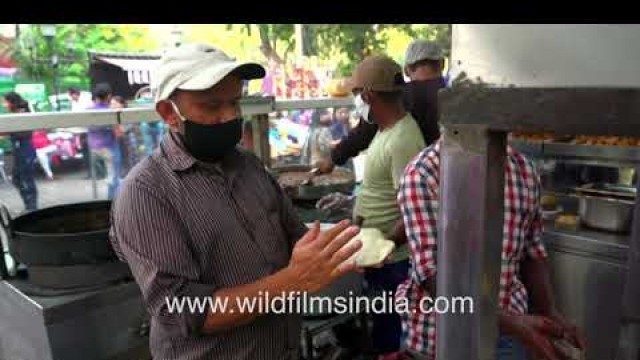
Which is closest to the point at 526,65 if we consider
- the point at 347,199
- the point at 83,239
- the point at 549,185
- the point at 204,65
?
the point at 204,65

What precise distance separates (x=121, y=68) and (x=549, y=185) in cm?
1079

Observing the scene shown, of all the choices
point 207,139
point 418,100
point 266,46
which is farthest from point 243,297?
point 266,46

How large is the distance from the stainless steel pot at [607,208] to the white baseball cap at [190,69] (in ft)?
8.08

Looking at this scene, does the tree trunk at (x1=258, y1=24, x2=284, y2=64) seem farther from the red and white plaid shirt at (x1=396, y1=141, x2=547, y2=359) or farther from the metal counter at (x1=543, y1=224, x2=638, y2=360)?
the red and white plaid shirt at (x1=396, y1=141, x2=547, y2=359)

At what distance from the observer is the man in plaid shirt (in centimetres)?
147

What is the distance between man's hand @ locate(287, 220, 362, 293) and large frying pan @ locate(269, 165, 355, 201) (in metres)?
1.49

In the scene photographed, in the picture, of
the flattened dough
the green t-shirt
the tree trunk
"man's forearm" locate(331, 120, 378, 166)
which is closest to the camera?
the flattened dough

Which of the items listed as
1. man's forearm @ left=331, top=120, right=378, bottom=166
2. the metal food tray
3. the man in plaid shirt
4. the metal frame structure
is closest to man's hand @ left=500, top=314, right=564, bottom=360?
the man in plaid shirt

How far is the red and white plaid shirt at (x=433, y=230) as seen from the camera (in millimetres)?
1476

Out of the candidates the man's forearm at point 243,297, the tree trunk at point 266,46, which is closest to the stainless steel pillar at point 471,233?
the man's forearm at point 243,297

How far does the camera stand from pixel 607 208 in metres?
2.88

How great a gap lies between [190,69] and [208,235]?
0.49m
